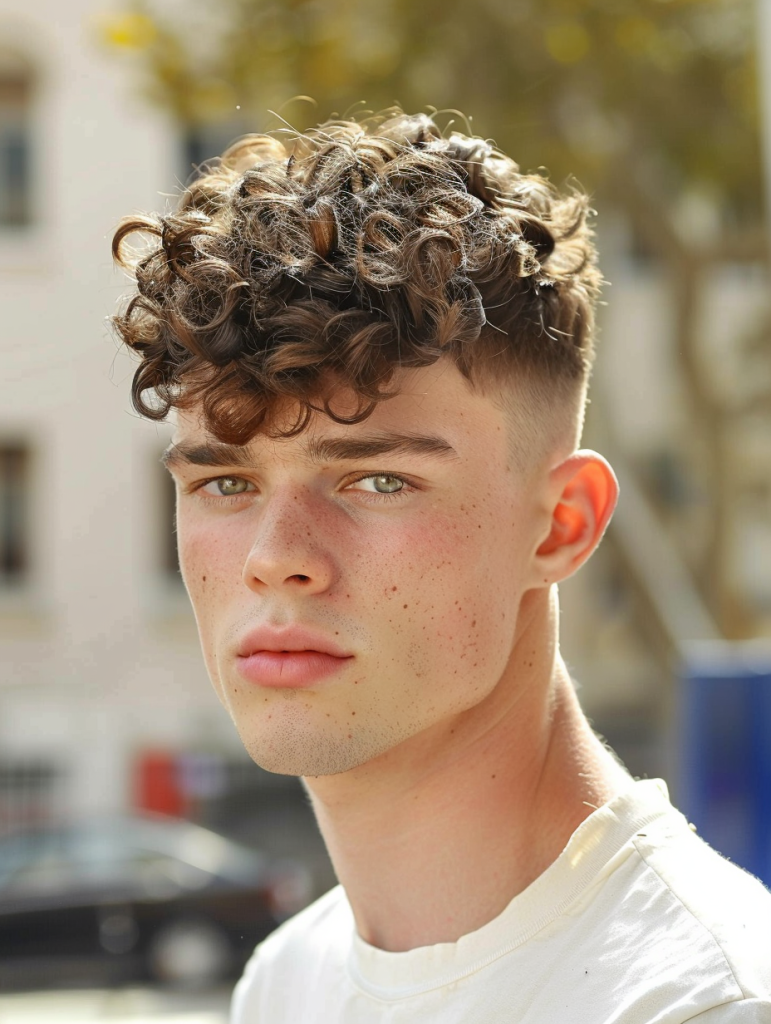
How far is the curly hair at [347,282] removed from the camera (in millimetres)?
1395

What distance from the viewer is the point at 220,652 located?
1.47m

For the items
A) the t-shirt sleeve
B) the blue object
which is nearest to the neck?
the t-shirt sleeve

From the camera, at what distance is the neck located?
1.47 meters

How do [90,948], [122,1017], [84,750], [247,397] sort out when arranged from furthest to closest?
[84,750] → [90,948] → [122,1017] → [247,397]

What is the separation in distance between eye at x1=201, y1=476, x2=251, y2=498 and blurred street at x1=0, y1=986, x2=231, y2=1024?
26.2 ft

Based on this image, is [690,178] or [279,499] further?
[690,178]

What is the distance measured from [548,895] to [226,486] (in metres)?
0.53

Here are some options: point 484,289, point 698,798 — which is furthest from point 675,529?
point 484,289

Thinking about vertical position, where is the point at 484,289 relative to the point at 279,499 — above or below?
above

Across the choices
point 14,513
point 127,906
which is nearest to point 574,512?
point 127,906

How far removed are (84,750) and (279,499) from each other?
1371 centimetres

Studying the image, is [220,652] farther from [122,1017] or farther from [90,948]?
[90,948]

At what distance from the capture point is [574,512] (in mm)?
1532

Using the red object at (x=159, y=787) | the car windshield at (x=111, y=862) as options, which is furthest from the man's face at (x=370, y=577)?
the red object at (x=159, y=787)
